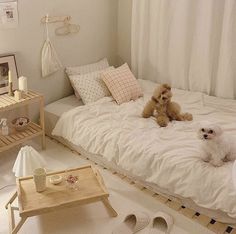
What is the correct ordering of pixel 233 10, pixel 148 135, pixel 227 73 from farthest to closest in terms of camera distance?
pixel 227 73 → pixel 233 10 → pixel 148 135

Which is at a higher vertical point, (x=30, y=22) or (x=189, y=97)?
(x=30, y=22)

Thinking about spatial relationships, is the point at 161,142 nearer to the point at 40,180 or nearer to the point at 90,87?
the point at 40,180

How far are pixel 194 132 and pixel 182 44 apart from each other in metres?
1.13

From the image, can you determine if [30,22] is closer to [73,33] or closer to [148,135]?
[73,33]

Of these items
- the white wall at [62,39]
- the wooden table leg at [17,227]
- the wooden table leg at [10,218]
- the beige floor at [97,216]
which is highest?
the white wall at [62,39]

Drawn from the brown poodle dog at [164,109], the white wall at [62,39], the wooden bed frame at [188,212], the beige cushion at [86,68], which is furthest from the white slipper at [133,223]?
the white wall at [62,39]

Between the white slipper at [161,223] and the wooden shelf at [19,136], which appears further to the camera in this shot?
the wooden shelf at [19,136]

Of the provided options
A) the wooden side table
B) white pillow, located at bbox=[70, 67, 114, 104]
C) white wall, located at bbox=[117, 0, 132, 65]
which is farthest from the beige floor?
white wall, located at bbox=[117, 0, 132, 65]

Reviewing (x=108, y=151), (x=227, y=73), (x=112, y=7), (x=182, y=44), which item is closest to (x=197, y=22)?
(x=182, y=44)

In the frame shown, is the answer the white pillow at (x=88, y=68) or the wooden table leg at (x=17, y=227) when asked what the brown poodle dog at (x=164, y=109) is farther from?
the wooden table leg at (x=17, y=227)

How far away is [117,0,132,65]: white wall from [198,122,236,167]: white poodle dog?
2028mm

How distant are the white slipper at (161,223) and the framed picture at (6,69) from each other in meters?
1.71

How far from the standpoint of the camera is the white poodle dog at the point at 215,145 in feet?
6.78

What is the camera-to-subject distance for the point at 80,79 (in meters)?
3.21
